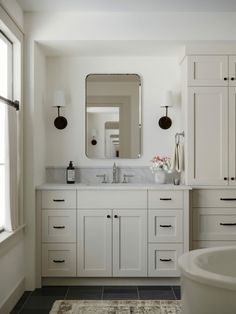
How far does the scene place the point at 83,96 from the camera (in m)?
4.34

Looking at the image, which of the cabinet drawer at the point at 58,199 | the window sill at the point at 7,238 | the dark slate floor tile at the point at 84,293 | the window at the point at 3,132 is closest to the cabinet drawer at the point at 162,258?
the dark slate floor tile at the point at 84,293

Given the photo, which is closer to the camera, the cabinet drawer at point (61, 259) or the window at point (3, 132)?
the window at point (3, 132)

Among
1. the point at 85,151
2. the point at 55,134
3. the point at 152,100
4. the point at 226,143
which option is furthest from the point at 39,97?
the point at 226,143

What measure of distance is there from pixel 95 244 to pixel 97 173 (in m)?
0.85

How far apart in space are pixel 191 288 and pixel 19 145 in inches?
82.4

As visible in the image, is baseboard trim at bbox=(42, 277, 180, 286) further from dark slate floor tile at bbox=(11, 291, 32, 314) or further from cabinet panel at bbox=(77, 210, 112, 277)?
dark slate floor tile at bbox=(11, 291, 32, 314)

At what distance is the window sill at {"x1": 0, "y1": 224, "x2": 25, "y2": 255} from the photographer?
303 cm

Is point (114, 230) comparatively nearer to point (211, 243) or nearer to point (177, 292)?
point (177, 292)

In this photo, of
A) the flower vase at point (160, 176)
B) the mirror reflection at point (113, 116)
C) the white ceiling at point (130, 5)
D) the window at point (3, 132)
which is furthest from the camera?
the mirror reflection at point (113, 116)

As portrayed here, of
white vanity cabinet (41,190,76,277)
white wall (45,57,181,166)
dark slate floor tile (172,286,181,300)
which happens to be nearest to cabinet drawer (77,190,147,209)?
white vanity cabinet (41,190,76,277)

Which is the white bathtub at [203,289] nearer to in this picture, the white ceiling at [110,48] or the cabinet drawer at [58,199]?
the cabinet drawer at [58,199]

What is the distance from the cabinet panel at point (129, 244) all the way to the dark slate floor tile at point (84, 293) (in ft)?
0.78

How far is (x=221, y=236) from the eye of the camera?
151 inches

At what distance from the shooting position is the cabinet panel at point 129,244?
12.5 feet
